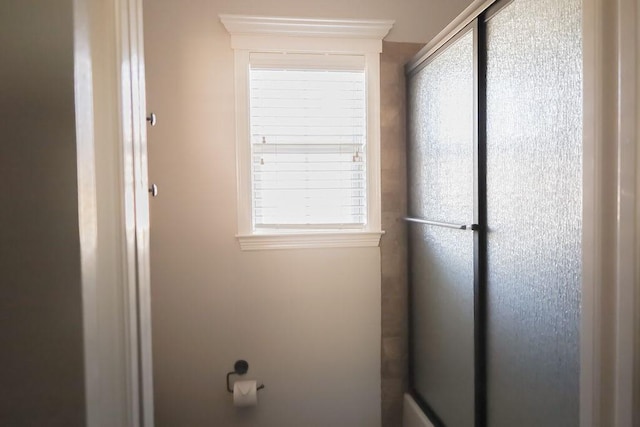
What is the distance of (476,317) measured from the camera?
133 cm

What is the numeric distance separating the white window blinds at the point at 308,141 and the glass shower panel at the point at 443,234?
0.94ft

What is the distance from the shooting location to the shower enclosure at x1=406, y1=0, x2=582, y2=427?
92 centimetres

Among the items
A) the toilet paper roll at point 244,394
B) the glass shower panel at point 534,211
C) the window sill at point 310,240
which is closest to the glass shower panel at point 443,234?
the glass shower panel at point 534,211

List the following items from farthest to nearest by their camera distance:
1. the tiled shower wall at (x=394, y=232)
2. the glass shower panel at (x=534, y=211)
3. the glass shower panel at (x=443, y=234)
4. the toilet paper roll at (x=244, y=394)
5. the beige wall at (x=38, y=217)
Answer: the tiled shower wall at (x=394, y=232), the toilet paper roll at (x=244, y=394), the glass shower panel at (x=443, y=234), the glass shower panel at (x=534, y=211), the beige wall at (x=38, y=217)

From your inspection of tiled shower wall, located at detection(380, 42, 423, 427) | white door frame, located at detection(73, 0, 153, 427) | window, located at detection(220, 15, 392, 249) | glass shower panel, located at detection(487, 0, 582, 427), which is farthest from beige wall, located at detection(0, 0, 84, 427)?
tiled shower wall, located at detection(380, 42, 423, 427)

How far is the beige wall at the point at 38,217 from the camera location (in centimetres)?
49

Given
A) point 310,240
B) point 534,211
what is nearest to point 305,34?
point 310,240

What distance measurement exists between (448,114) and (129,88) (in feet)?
3.78

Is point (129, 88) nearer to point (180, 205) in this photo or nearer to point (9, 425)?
point (9, 425)

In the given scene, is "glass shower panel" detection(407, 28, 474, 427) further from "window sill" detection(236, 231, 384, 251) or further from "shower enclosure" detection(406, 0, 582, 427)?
"window sill" detection(236, 231, 384, 251)

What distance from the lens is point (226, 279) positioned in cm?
192

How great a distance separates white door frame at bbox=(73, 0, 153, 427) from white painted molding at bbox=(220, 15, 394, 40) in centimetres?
90

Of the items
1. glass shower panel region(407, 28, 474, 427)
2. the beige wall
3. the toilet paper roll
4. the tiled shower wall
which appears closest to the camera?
the beige wall

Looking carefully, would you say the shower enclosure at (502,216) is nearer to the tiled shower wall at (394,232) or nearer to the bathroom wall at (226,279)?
the tiled shower wall at (394,232)
